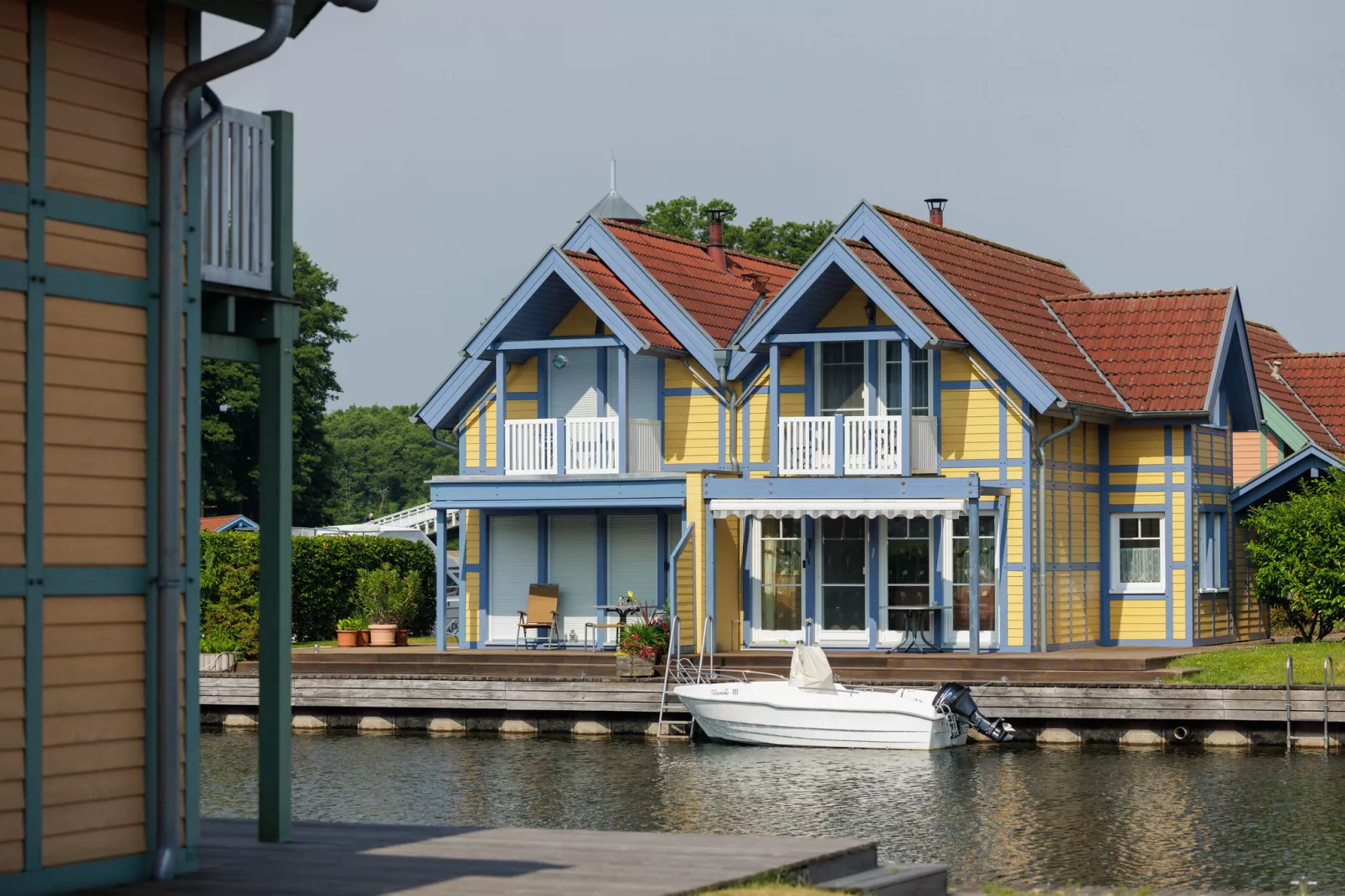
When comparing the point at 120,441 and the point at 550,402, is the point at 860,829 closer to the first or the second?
the point at 120,441

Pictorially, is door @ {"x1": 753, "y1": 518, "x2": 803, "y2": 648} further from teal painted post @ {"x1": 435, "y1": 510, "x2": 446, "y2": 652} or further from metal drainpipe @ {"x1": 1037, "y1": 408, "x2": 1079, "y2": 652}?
teal painted post @ {"x1": 435, "y1": 510, "x2": 446, "y2": 652}

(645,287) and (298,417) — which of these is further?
(298,417)

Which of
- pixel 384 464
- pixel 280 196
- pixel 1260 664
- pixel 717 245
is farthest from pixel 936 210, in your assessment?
pixel 384 464

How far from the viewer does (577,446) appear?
3073 cm

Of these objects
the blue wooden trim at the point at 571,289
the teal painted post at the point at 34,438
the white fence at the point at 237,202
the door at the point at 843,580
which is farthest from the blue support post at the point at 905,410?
the teal painted post at the point at 34,438

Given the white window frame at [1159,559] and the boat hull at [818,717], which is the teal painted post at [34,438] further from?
the white window frame at [1159,559]

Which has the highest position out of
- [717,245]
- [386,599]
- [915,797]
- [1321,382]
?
[717,245]

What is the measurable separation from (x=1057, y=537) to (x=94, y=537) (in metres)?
21.8

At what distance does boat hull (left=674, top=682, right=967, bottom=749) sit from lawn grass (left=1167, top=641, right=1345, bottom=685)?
12.5ft

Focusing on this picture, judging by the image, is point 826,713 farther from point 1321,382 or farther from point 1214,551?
point 1321,382

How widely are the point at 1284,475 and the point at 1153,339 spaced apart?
3408mm

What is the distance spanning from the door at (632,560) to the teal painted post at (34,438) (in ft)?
71.6

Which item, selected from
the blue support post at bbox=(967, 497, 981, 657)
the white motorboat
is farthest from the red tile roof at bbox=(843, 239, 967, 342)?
the white motorboat

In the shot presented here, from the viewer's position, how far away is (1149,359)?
31172 mm
